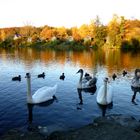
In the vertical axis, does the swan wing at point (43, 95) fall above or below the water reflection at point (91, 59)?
above

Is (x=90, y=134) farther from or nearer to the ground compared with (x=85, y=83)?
farther from the ground

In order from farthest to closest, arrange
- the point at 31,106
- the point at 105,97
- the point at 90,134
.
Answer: the point at 105,97, the point at 31,106, the point at 90,134

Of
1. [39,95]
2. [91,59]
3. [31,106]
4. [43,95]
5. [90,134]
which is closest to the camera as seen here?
[90,134]

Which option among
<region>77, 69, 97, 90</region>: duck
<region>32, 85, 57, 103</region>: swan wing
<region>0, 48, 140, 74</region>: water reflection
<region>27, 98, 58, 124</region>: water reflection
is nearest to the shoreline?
<region>27, 98, 58, 124</region>: water reflection

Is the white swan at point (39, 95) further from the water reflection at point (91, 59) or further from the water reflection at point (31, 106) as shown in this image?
the water reflection at point (91, 59)

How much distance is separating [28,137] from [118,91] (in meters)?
13.6

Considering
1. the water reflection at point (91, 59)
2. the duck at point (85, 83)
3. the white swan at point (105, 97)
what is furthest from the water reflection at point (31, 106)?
the water reflection at point (91, 59)

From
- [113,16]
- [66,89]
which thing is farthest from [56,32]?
[66,89]

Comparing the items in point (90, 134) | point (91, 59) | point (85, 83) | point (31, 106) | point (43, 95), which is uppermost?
point (90, 134)

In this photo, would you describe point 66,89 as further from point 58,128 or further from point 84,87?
point 58,128

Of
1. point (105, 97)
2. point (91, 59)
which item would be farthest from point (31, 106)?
point (91, 59)

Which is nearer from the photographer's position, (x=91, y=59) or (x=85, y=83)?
(x=85, y=83)

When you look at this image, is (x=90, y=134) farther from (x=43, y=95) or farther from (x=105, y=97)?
(x=43, y=95)

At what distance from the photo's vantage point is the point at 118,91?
2478cm
